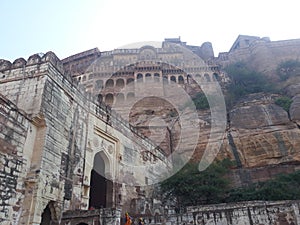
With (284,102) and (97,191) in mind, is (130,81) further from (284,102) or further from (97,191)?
(97,191)

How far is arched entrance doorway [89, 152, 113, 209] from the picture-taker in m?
11.1

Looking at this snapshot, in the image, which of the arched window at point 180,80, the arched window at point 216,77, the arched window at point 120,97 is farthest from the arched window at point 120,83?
the arched window at point 216,77

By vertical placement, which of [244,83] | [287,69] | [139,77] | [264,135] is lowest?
[264,135]

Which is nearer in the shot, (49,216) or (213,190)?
(49,216)

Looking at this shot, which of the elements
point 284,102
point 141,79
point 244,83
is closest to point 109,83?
point 141,79

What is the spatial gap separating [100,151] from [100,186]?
1.73 m

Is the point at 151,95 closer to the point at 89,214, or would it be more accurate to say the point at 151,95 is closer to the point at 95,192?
the point at 95,192

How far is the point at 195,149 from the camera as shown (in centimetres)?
1912

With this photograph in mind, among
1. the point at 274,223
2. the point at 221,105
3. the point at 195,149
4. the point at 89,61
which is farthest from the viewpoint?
the point at 89,61

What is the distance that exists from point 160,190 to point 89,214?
7.45m

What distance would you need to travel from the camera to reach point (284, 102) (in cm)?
2061

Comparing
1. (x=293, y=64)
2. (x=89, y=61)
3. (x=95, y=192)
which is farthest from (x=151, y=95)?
(x=95, y=192)

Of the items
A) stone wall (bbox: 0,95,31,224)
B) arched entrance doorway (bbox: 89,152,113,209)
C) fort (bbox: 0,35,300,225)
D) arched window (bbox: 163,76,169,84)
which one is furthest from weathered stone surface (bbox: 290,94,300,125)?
stone wall (bbox: 0,95,31,224)

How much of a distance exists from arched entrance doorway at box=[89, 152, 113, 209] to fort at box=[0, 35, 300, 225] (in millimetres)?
43
